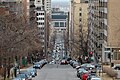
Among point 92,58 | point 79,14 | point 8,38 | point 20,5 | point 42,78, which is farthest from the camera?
point 79,14

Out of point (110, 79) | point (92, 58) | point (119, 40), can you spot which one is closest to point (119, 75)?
point (110, 79)

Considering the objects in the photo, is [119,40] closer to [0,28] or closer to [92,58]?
[92,58]

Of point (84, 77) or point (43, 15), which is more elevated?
point (84, 77)

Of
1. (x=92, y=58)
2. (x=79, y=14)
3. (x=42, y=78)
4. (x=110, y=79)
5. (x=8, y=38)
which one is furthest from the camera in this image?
(x=79, y=14)

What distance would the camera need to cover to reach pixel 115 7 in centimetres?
8506

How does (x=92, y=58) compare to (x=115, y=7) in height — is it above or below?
below

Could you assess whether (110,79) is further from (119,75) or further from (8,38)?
(8,38)

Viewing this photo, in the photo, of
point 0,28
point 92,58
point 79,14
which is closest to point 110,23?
point 92,58

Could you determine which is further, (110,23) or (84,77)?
(110,23)

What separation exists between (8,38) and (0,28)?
5659mm

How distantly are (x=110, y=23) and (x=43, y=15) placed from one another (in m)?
115

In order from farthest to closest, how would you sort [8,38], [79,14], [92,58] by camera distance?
1. [79,14]
2. [92,58]
3. [8,38]

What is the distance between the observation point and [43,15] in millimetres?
198625

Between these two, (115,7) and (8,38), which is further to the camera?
(115,7)
